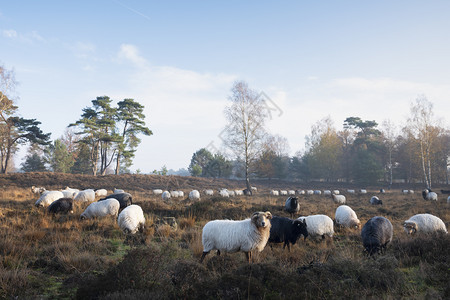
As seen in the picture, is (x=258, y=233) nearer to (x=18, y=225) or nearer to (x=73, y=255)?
(x=73, y=255)

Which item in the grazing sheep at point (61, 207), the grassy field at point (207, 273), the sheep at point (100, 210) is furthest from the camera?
the grazing sheep at point (61, 207)

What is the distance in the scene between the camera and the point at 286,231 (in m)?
→ 7.95

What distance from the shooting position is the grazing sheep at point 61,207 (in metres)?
12.1

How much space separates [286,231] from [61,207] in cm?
1098

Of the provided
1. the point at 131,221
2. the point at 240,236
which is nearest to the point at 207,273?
the point at 240,236

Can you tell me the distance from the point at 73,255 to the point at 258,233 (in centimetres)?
467

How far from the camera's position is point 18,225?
30.5ft

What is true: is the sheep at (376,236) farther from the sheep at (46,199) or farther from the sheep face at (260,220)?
the sheep at (46,199)

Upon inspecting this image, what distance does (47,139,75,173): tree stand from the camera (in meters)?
50.2

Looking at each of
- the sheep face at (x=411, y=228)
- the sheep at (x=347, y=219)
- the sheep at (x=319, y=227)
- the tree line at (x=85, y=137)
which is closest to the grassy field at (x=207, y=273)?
the sheep at (x=319, y=227)

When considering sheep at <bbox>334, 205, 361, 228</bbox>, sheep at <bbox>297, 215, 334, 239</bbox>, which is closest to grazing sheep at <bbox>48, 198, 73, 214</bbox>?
sheep at <bbox>297, 215, 334, 239</bbox>

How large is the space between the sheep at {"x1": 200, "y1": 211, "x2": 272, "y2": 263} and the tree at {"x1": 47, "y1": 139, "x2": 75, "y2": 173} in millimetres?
54392

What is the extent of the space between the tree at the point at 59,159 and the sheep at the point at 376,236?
5647cm

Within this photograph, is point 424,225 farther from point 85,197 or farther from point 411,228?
point 85,197
